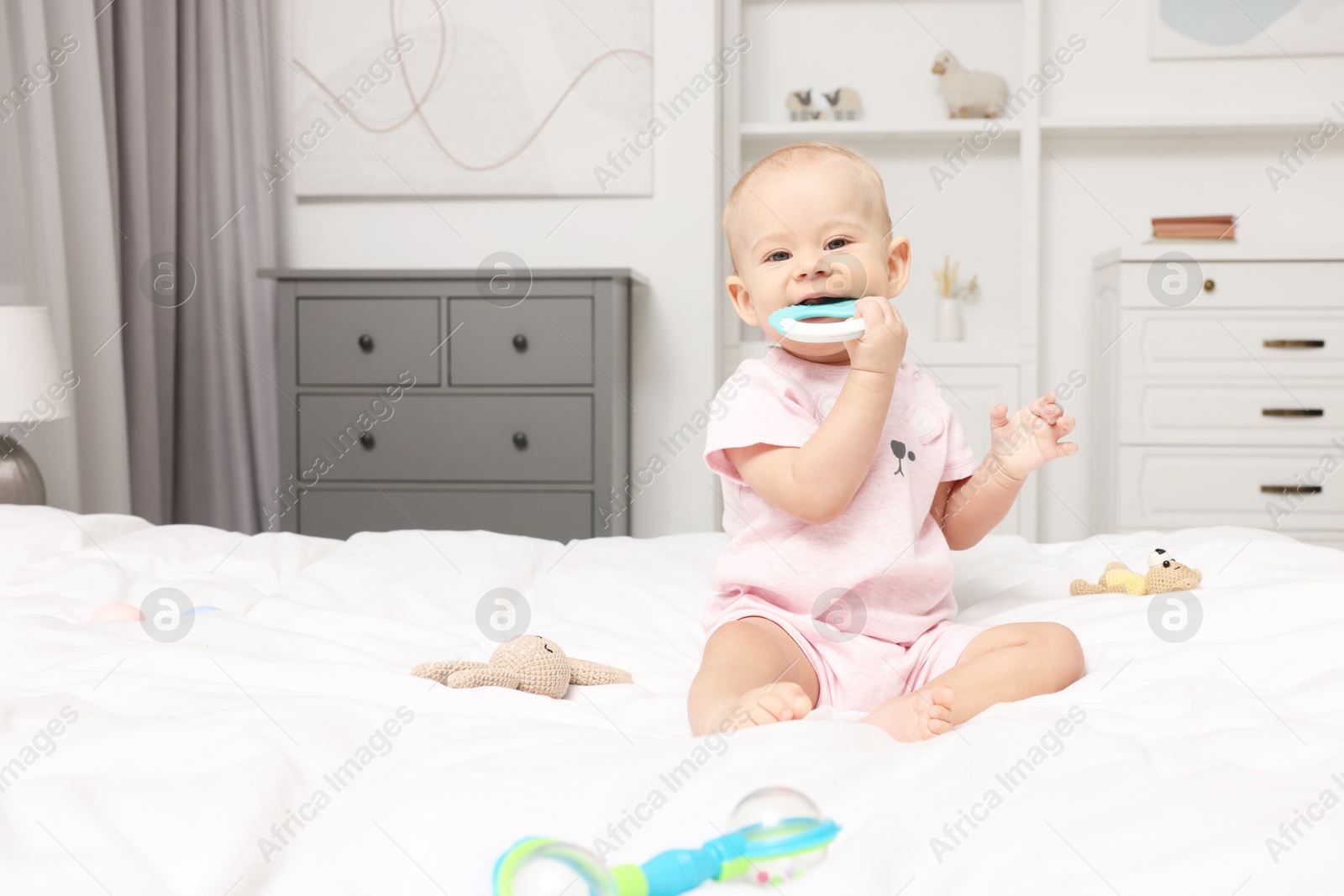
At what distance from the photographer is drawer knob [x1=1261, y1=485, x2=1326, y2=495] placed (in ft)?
8.52

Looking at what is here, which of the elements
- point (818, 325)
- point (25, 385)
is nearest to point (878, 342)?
point (818, 325)

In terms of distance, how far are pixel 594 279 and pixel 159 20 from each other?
1253 mm

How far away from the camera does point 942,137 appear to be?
9.76 ft

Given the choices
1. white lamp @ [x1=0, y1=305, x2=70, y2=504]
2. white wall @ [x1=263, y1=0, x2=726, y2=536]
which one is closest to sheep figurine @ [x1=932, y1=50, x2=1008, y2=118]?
white wall @ [x1=263, y1=0, x2=726, y2=536]

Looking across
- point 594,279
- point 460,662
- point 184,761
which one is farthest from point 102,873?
point 594,279

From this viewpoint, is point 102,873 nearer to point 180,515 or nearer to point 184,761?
point 184,761

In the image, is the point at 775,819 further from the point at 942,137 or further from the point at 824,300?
the point at 942,137

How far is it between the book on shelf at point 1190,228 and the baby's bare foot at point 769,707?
8.18ft

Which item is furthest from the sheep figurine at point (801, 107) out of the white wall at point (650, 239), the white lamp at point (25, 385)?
the white lamp at point (25, 385)

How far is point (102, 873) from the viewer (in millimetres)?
463

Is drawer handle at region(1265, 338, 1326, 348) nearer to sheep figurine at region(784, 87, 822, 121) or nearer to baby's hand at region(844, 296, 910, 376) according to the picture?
sheep figurine at region(784, 87, 822, 121)

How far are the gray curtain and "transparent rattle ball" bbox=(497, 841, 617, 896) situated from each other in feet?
7.69

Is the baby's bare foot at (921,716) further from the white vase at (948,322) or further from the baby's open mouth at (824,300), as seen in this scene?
the white vase at (948,322)

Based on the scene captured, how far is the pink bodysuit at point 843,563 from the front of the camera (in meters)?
0.91
